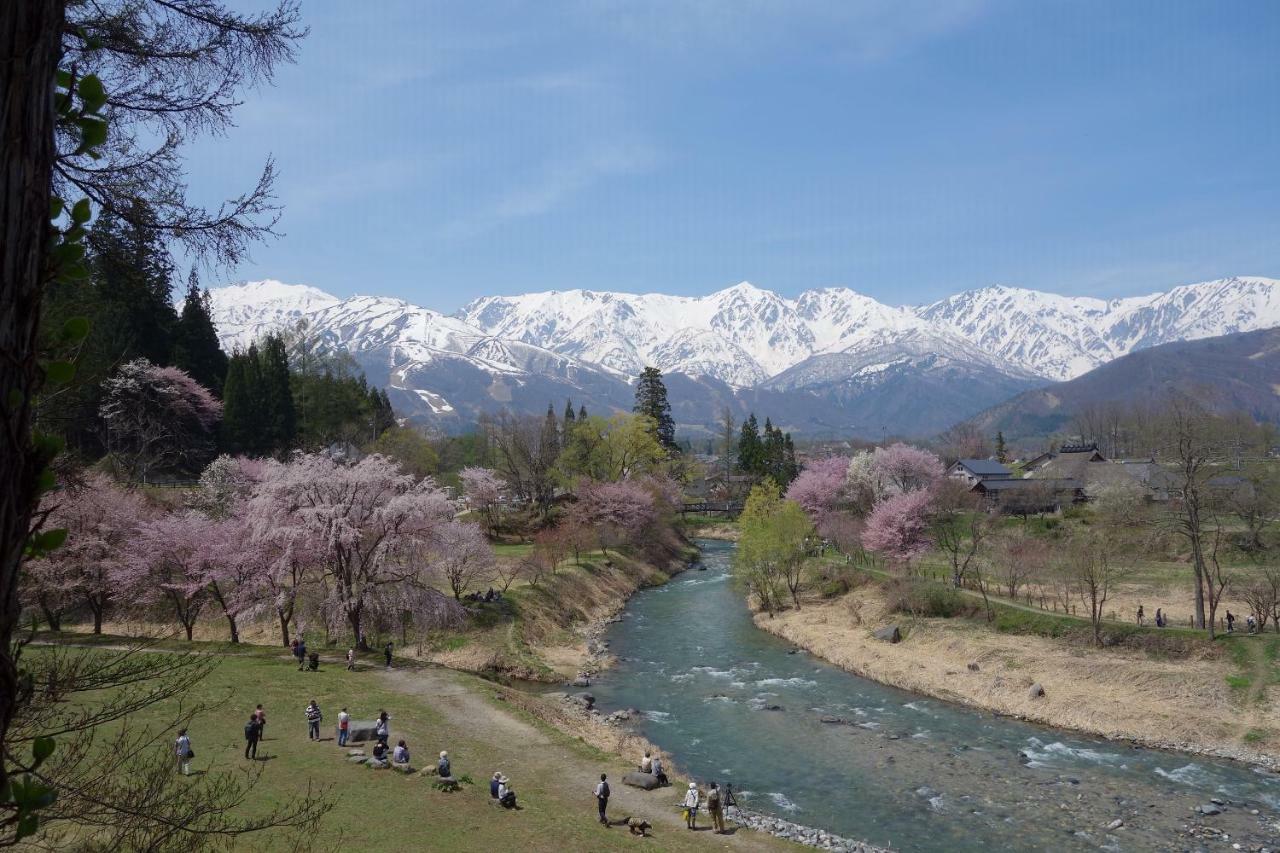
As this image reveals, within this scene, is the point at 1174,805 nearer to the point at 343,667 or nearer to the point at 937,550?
the point at 343,667

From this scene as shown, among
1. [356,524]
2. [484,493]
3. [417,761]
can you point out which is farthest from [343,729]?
[484,493]

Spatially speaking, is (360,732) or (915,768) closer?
(360,732)

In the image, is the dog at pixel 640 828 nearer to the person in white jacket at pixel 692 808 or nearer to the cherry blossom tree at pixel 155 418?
the person in white jacket at pixel 692 808

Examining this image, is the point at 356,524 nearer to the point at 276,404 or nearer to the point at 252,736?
the point at 252,736

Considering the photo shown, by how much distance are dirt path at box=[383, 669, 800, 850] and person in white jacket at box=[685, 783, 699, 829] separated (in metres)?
0.28

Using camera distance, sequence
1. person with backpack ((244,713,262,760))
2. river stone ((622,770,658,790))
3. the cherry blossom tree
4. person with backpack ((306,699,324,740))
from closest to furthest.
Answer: person with backpack ((244,713,262,760))
river stone ((622,770,658,790))
person with backpack ((306,699,324,740))
the cherry blossom tree

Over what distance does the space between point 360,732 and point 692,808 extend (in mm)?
11940

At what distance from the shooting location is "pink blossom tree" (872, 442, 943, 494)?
255 ft

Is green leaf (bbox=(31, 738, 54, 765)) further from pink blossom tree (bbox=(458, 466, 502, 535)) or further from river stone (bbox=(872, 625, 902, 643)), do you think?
pink blossom tree (bbox=(458, 466, 502, 535))

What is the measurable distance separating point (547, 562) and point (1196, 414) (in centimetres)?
4227

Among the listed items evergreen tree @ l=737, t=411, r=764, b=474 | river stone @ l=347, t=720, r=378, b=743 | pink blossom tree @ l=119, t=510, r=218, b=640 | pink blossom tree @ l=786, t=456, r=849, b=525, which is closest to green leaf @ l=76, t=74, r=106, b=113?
river stone @ l=347, t=720, r=378, b=743

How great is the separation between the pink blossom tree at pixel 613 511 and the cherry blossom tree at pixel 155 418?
106ft

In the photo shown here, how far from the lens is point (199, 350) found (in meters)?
65.9

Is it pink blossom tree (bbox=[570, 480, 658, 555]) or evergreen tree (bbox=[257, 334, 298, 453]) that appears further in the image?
pink blossom tree (bbox=[570, 480, 658, 555])
